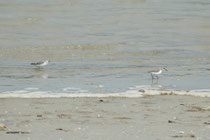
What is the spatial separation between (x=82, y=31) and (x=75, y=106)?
13624 millimetres

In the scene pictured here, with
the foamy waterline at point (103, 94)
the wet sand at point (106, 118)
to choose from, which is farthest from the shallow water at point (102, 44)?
the wet sand at point (106, 118)

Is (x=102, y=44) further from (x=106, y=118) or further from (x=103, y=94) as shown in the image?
(x=106, y=118)

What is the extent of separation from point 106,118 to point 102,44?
1211 cm

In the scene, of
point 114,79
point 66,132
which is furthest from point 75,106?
point 114,79

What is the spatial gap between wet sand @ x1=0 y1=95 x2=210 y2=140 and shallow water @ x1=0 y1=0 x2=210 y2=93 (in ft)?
6.15

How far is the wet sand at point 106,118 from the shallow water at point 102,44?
1.87m

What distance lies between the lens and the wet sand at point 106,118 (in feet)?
24.7

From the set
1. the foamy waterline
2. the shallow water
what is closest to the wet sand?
the foamy waterline

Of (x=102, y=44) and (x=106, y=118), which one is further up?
(x=106, y=118)

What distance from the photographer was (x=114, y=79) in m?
14.0

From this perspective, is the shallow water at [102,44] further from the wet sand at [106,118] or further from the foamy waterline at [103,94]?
the wet sand at [106,118]

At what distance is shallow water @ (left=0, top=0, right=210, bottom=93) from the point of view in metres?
13.7

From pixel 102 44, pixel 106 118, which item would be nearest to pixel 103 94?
pixel 106 118

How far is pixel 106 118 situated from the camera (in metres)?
8.72
